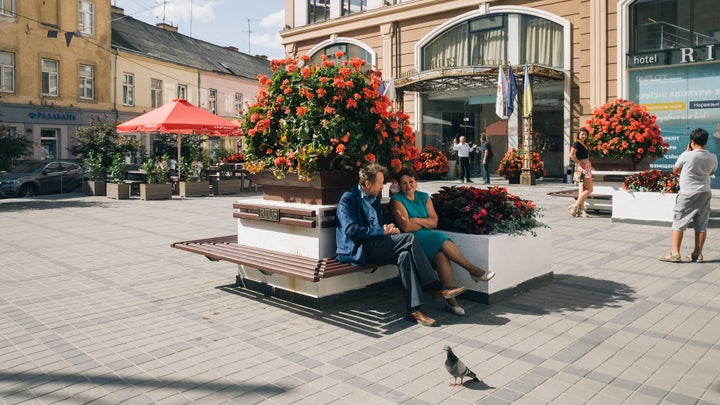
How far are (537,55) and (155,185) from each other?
48.1 ft

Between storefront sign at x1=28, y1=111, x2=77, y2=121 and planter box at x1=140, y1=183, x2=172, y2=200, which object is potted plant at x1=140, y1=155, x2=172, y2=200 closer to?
planter box at x1=140, y1=183, x2=172, y2=200

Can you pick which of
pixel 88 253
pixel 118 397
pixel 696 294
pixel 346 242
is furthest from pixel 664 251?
pixel 88 253

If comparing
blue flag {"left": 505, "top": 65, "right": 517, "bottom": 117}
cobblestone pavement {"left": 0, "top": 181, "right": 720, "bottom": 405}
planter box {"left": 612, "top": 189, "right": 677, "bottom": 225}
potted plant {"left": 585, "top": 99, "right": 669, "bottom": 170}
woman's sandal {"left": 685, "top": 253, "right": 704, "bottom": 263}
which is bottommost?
cobblestone pavement {"left": 0, "top": 181, "right": 720, "bottom": 405}

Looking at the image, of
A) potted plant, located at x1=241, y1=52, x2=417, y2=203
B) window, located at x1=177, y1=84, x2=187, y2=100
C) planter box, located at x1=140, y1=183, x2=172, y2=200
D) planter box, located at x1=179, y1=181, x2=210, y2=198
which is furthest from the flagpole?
window, located at x1=177, y1=84, x2=187, y2=100

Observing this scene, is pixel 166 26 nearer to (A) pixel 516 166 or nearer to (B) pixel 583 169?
(A) pixel 516 166

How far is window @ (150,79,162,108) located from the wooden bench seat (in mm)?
31425

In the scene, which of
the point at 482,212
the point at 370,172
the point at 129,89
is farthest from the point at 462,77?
the point at 129,89

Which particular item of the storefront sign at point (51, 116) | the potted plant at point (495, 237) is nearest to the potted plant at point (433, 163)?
the potted plant at point (495, 237)

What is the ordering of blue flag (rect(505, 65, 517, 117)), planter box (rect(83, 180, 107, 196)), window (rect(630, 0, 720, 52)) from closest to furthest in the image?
window (rect(630, 0, 720, 52))
planter box (rect(83, 180, 107, 196))
blue flag (rect(505, 65, 517, 117))

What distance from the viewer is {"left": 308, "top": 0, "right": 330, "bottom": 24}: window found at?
29.7 meters

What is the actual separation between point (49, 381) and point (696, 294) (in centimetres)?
589

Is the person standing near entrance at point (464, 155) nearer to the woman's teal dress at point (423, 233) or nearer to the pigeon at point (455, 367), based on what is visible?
the woman's teal dress at point (423, 233)

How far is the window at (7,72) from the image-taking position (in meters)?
27.5

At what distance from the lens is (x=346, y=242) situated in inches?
214
